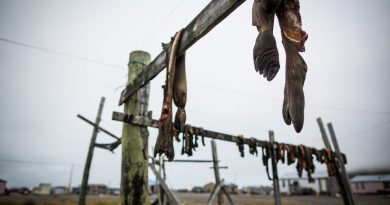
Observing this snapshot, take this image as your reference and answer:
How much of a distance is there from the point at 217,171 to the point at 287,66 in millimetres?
7269

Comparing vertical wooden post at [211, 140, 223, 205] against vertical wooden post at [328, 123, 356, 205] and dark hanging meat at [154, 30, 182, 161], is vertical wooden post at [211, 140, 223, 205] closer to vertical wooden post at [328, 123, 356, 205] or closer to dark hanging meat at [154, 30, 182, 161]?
vertical wooden post at [328, 123, 356, 205]

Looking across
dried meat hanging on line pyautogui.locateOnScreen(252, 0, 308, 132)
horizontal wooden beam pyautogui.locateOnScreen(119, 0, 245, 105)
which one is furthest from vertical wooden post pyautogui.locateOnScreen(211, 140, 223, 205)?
dried meat hanging on line pyautogui.locateOnScreen(252, 0, 308, 132)

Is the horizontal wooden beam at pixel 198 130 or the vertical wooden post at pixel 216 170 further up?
the horizontal wooden beam at pixel 198 130

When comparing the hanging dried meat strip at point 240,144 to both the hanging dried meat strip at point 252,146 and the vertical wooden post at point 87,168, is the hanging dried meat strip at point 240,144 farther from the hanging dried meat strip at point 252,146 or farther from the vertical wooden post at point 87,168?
the vertical wooden post at point 87,168

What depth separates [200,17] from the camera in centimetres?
→ 197

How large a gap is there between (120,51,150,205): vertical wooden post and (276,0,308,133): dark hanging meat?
8.24 feet

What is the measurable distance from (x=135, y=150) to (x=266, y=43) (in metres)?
2.56

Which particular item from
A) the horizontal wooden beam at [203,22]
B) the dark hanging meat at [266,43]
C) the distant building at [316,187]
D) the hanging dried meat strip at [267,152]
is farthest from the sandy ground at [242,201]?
the dark hanging meat at [266,43]

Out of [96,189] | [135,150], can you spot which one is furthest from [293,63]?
[96,189]

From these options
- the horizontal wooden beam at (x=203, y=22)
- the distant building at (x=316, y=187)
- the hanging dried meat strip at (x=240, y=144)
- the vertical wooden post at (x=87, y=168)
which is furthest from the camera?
the distant building at (x=316, y=187)

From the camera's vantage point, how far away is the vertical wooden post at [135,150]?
2945 mm

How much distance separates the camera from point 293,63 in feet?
3.34

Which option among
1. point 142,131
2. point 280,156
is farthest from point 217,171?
point 142,131

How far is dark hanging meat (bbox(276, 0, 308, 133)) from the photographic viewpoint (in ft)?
2.99
